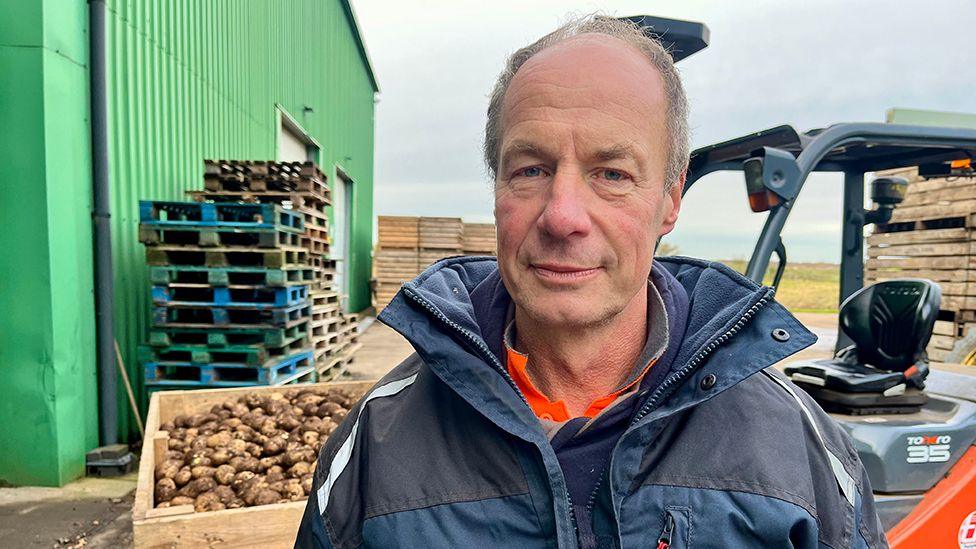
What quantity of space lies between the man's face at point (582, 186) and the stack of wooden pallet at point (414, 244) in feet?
47.7

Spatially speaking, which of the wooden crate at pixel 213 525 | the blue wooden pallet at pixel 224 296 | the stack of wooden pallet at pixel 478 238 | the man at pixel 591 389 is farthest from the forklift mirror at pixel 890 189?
the stack of wooden pallet at pixel 478 238

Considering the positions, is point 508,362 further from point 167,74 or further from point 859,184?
point 167,74

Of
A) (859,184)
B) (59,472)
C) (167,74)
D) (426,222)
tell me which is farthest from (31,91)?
(426,222)

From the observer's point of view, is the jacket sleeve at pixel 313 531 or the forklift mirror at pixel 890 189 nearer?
the jacket sleeve at pixel 313 531

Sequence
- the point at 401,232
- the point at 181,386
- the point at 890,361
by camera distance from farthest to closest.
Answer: the point at 401,232 < the point at 181,386 < the point at 890,361

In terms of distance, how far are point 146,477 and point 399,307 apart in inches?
107

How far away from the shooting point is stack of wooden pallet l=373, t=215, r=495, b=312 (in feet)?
53.3

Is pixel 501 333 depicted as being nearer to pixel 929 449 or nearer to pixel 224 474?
pixel 929 449

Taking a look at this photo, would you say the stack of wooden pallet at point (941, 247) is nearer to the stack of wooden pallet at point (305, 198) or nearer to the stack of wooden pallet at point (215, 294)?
the stack of wooden pallet at point (305, 198)

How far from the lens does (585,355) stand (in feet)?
5.39

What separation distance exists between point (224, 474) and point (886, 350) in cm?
394

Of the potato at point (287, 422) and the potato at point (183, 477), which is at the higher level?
the potato at point (287, 422)

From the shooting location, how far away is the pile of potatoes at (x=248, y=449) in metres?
3.61

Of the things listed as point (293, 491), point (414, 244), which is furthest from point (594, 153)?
point (414, 244)
